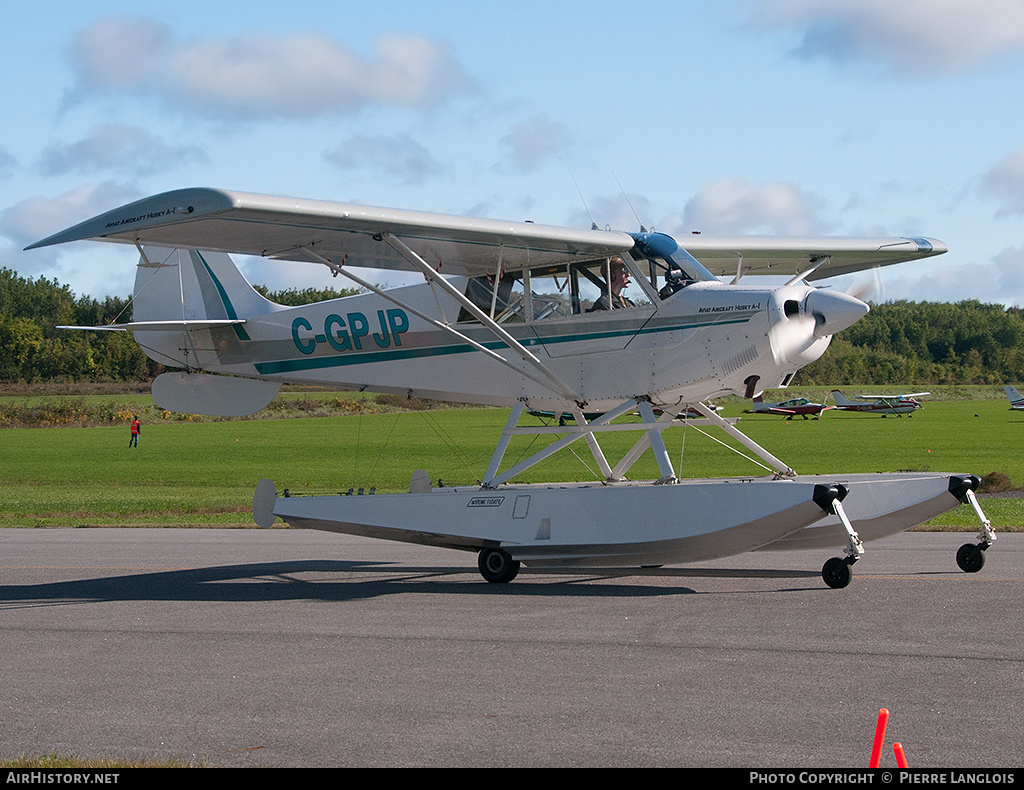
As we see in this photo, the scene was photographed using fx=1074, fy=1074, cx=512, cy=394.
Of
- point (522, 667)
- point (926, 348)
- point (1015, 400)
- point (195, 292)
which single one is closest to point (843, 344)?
point (926, 348)

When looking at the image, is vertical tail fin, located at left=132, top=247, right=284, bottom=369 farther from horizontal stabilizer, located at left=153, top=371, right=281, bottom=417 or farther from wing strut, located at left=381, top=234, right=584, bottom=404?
wing strut, located at left=381, top=234, right=584, bottom=404

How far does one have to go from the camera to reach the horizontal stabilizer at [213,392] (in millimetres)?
Result: 14383

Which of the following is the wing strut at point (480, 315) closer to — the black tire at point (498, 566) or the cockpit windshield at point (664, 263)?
the cockpit windshield at point (664, 263)

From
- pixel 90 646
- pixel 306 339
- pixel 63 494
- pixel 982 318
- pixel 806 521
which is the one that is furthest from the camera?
pixel 982 318

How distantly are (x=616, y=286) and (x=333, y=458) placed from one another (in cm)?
3593

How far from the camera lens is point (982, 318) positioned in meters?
162

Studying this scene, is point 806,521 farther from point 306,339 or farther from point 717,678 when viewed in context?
point 306,339

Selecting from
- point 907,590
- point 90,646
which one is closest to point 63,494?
point 90,646

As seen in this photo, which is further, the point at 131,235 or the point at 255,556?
the point at 255,556

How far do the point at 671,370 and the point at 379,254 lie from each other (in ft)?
11.2

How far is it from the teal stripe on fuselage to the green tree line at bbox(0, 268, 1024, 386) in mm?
86328

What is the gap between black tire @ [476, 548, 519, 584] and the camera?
36.8 feet

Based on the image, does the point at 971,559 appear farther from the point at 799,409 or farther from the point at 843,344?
the point at 843,344

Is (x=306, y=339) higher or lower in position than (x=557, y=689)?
higher
